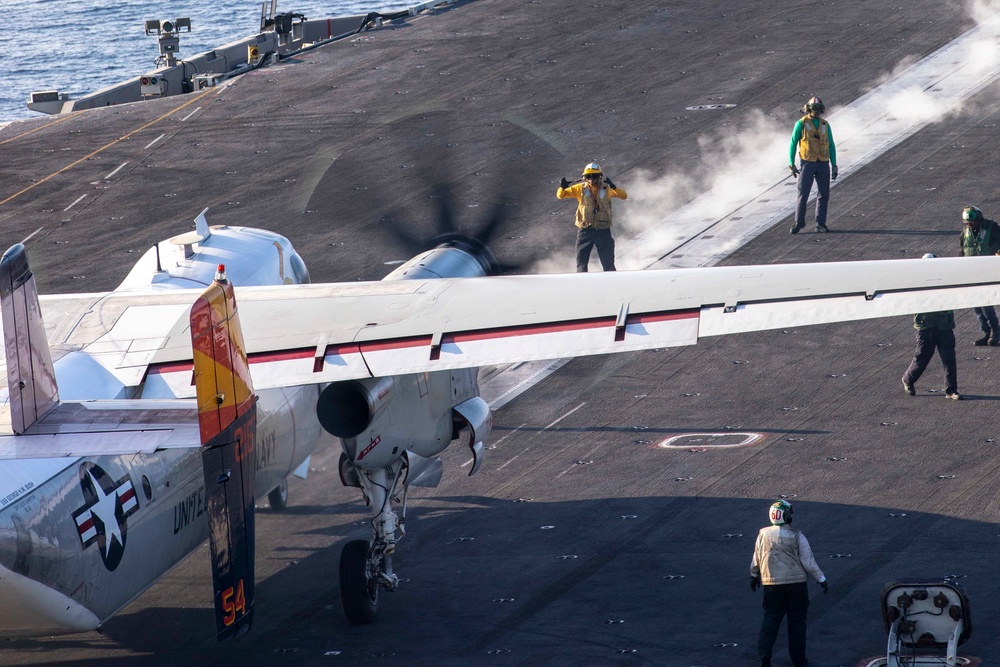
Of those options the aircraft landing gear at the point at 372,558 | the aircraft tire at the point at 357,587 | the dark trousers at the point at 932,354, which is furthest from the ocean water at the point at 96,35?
the aircraft tire at the point at 357,587

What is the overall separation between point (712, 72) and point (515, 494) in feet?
84.8

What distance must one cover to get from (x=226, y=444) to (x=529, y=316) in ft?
13.8

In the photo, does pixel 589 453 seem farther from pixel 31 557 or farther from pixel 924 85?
pixel 924 85

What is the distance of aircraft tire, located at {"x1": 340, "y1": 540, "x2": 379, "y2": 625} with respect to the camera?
57.0ft

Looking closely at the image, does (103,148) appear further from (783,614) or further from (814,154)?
(783,614)

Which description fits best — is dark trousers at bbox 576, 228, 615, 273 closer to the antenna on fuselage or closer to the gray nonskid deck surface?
the gray nonskid deck surface

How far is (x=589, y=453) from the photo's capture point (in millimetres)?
22406

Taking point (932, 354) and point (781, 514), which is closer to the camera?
point (781, 514)

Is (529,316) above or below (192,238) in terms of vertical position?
below

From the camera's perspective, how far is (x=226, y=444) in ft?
41.6

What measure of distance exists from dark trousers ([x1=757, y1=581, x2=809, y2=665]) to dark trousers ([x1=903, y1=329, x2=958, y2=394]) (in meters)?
8.81

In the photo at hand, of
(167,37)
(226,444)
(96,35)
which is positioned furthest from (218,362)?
(96,35)

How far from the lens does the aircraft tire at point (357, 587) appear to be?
57.0ft

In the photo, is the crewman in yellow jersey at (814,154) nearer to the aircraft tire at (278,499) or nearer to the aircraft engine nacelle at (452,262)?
the aircraft engine nacelle at (452,262)
